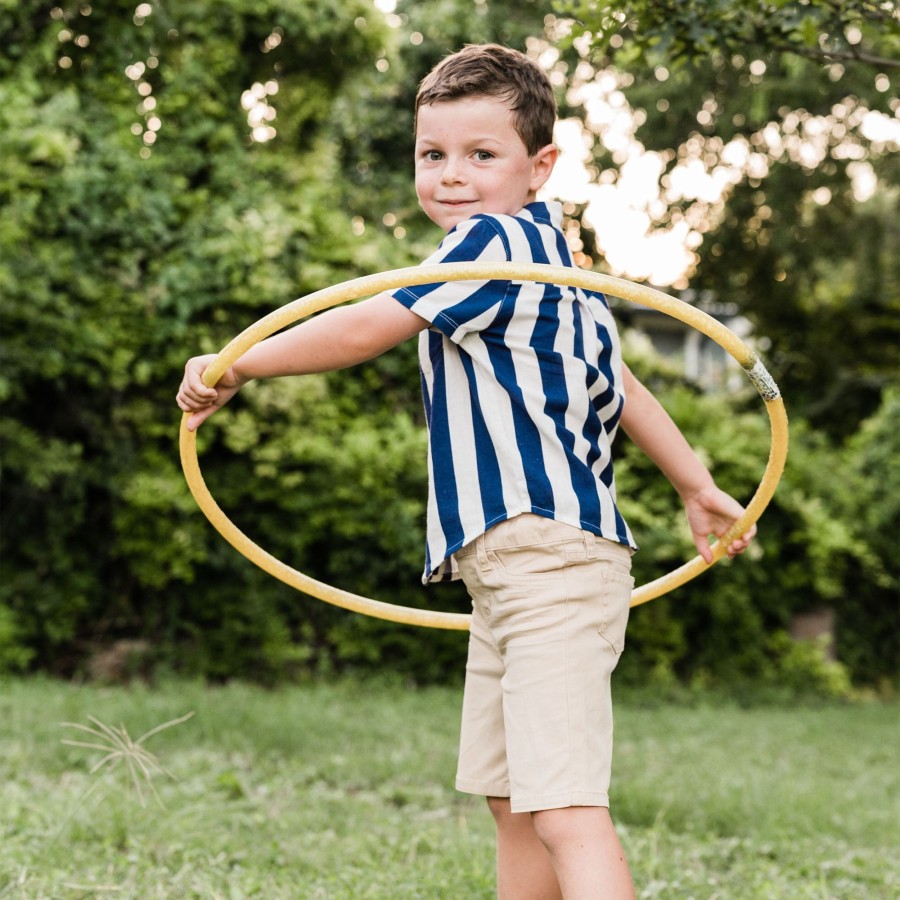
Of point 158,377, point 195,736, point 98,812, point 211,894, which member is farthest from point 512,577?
point 158,377

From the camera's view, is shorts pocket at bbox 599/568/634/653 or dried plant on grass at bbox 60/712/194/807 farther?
dried plant on grass at bbox 60/712/194/807

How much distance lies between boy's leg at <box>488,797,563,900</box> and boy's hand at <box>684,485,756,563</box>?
0.71m

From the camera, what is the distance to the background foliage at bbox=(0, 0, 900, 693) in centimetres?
598

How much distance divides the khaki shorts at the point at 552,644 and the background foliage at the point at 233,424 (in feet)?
12.2

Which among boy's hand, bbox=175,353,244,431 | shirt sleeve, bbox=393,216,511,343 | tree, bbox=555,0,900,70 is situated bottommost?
boy's hand, bbox=175,353,244,431

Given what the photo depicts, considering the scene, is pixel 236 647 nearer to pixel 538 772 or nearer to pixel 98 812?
pixel 98 812

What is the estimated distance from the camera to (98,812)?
3273 millimetres

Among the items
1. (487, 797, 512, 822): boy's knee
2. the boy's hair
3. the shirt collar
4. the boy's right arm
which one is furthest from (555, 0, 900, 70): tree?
(487, 797, 512, 822): boy's knee

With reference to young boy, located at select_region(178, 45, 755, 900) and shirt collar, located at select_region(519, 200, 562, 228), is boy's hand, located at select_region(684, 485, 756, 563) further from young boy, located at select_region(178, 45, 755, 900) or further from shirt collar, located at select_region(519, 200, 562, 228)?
shirt collar, located at select_region(519, 200, 562, 228)

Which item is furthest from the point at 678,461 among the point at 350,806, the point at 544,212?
the point at 350,806

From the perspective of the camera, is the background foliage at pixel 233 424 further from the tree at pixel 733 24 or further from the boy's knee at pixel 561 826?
the boy's knee at pixel 561 826

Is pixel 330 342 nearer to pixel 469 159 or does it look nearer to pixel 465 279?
pixel 465 279

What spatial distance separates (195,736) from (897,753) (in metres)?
4.00

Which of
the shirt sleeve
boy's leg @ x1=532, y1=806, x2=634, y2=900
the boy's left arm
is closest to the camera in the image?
boy's leg @ x1=532, y1=806, x2=634, y2=900
